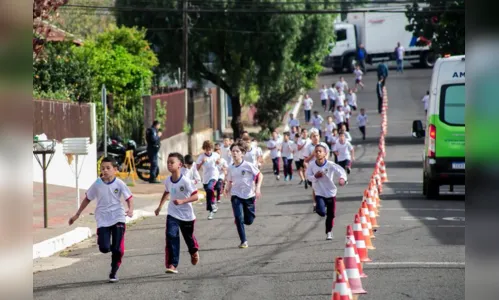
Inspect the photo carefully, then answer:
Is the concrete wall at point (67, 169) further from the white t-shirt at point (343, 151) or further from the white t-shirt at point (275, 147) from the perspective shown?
the white t-shirt at point (343, 151)

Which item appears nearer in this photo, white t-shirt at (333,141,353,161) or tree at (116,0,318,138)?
white t-shirt at (333,141,353,161)

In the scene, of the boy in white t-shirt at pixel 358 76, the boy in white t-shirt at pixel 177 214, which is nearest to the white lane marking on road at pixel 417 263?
the boy in white t-shirt at pixel 177 214

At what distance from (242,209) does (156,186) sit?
13.7 m

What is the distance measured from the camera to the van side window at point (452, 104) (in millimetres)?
22094

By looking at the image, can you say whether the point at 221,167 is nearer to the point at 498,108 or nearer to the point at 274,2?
the point at 498,108

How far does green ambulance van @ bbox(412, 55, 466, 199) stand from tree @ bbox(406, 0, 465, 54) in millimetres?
19115

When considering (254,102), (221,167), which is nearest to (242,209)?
(221,167)

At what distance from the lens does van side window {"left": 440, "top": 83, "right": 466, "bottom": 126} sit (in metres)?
22.1

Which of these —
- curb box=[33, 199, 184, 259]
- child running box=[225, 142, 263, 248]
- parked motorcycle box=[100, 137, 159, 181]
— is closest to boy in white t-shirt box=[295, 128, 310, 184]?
parked motorcycle box=[100, 137, 159, 181]

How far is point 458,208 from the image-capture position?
21.5 metres

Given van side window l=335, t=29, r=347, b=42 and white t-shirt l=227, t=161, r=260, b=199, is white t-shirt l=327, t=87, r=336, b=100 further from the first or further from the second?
white t-shirt l=227, t=161, r=260, b=199

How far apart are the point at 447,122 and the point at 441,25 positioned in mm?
21077

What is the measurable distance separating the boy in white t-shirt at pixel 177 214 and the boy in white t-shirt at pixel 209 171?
810 cm

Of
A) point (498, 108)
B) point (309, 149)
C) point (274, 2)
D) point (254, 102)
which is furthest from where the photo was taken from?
point (254, 102)
